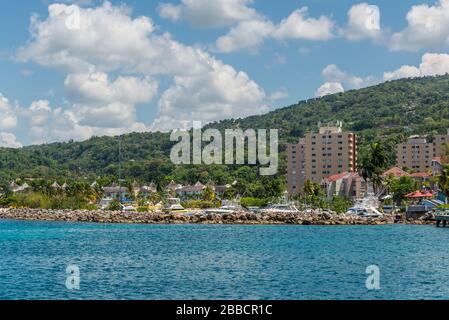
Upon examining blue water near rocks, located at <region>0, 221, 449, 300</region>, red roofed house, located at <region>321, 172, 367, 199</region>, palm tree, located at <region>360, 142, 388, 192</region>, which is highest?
palm tree, located at <region>360, 142, 388, 192</region>

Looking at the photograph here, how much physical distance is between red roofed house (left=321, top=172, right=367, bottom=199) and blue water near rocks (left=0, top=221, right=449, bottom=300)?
311ft

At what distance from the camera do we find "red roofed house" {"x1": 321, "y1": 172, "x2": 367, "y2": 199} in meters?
173

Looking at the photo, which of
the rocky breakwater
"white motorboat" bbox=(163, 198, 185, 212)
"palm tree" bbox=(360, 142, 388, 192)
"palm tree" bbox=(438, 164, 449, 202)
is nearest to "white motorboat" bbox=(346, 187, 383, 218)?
the rocky breakwater

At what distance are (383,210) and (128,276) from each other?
104m

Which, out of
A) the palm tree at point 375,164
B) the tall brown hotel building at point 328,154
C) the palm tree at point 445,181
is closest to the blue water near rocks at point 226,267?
the palm tree at point 445,181

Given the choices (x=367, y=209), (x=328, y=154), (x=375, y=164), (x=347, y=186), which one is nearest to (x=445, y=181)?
(x=367, y=209)

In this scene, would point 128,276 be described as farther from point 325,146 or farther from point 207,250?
point 325,146

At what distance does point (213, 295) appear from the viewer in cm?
3612

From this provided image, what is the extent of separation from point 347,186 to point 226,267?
129434mm

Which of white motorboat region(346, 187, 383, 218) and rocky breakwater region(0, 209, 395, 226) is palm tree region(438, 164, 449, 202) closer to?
rocky breakwater region(0, 209, 395, 226)

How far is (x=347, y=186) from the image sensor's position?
571 feet

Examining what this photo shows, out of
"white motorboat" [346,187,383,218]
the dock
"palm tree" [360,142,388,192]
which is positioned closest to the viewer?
the dock

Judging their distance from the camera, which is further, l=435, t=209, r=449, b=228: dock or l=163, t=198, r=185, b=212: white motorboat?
l=163, t=198, r=185, b=212: white motorboat

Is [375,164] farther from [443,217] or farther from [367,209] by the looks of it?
[443,217]
